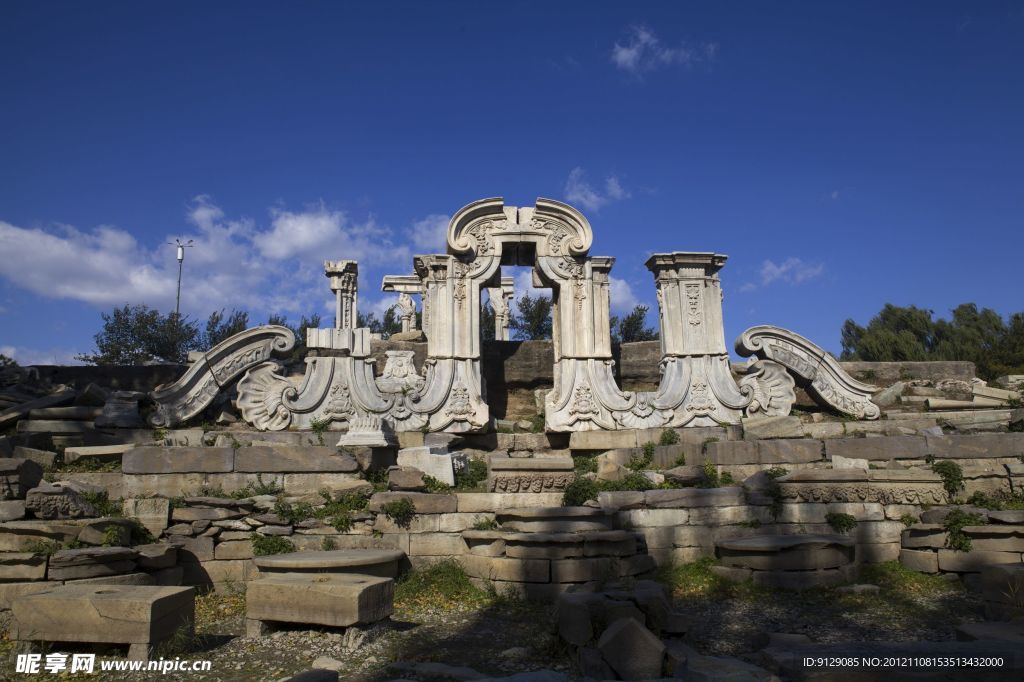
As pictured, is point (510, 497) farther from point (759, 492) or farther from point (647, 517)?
point (759, 492)

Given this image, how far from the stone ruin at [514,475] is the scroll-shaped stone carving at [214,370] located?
0.03m

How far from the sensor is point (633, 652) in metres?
5.18

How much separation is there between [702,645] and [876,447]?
17.8 ft

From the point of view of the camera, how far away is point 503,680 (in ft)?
16.0

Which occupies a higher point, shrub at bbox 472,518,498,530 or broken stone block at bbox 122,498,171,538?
broken stone block at bbox 122,498,171,538

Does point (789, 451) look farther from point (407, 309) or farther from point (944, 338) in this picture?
point (944, 338)

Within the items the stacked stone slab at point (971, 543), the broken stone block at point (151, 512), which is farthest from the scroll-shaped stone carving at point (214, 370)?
the stacked stone slab at point (971, 543)

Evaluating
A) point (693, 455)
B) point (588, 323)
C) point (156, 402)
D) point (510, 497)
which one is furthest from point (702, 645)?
point (156, 402)

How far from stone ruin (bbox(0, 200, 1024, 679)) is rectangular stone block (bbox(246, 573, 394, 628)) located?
2 centimetres

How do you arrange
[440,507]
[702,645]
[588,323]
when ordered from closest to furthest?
[702,645] → [440,507] → [588,323]

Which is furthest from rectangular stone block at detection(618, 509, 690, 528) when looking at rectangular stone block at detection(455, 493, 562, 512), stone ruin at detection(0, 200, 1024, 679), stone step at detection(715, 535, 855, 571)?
rectangular stone block at detection(455, 493, 562, 512)

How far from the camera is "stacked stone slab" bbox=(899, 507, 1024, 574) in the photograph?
8.20 m

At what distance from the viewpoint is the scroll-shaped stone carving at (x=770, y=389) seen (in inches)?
489

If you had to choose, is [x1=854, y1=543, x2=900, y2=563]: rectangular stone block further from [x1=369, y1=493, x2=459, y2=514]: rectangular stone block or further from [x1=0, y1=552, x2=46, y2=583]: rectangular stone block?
[x1=0, y1=552, x2=46, y2=583]: rectangular stone block
